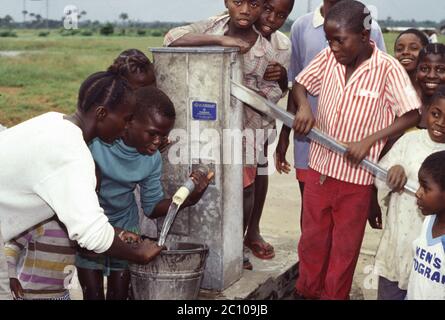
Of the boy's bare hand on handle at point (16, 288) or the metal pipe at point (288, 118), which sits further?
Result: the metal pipe at point (288, 118)

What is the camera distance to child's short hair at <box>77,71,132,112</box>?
8.36 feet

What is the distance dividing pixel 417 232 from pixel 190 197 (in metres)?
1.20

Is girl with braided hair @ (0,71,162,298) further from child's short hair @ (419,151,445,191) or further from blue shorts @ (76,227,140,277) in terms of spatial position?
child's short hair @ (419,151,445,191)

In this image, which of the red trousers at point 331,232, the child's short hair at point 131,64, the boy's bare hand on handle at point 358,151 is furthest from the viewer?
the child's short hair at point 131,64

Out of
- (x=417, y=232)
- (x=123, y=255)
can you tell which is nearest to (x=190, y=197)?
(x=123, y=255)

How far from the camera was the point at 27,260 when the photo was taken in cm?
280

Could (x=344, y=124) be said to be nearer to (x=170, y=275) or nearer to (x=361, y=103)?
(x=361, y=103)

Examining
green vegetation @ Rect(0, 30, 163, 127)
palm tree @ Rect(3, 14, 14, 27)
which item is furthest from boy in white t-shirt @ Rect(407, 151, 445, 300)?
palm tree @ Rect(3, 14, 14, 27)

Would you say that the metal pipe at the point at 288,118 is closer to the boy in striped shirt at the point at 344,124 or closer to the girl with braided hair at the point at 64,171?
the boy in striped shirt at the point at 344,124

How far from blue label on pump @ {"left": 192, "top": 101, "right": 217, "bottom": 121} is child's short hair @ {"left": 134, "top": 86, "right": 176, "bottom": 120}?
0.69 feet

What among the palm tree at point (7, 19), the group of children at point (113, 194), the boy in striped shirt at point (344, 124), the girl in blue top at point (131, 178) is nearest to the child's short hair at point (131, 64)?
the group of children at point (113, 194)

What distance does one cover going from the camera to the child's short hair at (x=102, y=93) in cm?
255

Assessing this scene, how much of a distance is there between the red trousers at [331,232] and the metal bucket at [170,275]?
802 millimetres

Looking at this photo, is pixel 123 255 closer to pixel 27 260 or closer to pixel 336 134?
pixel 27 260
